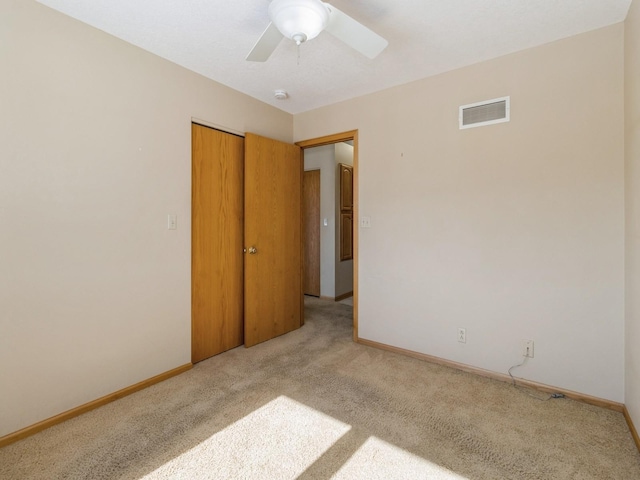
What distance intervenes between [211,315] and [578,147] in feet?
10.2

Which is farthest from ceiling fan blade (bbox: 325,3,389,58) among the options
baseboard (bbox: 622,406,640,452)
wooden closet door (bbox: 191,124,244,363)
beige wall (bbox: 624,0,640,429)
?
baseboard (bbox: 622,406,640,452)

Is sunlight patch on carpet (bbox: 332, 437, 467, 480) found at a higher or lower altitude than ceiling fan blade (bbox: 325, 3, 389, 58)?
lower

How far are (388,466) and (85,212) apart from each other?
7.49 feet

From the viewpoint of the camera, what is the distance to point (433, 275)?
2.72 m

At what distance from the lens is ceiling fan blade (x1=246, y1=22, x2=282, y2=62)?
1.67 meters

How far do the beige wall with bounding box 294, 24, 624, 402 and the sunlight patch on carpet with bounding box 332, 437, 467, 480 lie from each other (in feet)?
4.05

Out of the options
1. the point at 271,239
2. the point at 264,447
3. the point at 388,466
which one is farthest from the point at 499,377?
the point at 271,239

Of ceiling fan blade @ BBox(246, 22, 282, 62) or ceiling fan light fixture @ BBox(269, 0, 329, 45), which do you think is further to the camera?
ceiling fan blade @ BBox(246, 22, 282, 62)

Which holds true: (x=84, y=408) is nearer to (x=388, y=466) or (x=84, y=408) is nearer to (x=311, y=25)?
(x=388, y=466)

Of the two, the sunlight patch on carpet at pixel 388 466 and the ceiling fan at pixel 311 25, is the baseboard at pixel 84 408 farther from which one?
the ceiling fan at pixel 311 25

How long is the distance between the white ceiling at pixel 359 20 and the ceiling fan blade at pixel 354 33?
28 centimetres

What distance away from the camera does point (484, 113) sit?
96.5 inches

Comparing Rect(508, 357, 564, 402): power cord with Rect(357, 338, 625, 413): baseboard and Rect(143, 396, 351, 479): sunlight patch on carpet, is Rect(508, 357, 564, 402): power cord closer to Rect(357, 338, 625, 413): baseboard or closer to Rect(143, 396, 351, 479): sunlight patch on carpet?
Rect(357, 338, 625, 413): baseboard

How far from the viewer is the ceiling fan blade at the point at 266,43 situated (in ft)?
5.47
